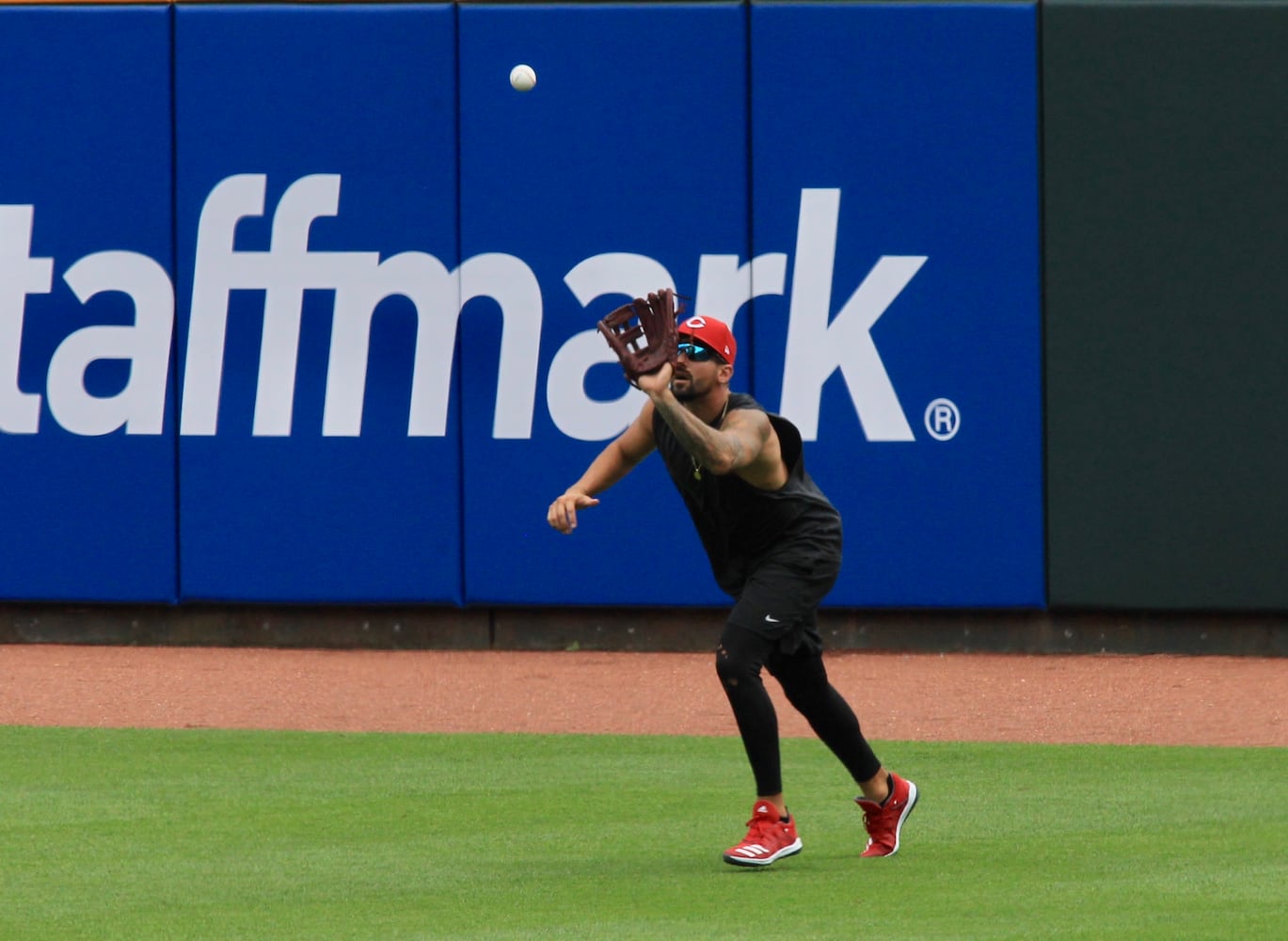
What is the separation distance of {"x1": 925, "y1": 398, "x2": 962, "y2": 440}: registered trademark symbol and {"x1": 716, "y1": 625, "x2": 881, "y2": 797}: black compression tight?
554cm

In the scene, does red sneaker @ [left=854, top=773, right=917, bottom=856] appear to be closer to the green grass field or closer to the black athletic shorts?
the green grass field

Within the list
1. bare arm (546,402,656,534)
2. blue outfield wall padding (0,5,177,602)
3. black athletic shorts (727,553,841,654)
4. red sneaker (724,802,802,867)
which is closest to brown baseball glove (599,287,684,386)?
bare arm (546,402,656,534)

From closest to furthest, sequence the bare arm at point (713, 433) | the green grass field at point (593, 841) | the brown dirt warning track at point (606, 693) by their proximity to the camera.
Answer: the green grass field at point (593, 841), the bare arm at point (713, 433), the brown dirt warning track at point (606, 693)

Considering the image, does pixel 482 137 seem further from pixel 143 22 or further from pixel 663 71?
pixel 143 22

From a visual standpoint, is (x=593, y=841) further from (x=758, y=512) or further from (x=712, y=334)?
(x=712, y=334)

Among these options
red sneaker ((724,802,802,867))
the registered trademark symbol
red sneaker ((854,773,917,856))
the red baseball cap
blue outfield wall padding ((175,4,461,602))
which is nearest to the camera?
red sneaker ((724,802,802,867))

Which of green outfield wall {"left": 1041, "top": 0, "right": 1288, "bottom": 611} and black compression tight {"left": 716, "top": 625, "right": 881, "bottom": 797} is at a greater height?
green outfield wall {"left": 1041, "top": 0, "right": 1288, "bottom": 611}

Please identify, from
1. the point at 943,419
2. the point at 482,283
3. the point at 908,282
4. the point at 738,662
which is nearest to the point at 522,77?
the point at 482,283

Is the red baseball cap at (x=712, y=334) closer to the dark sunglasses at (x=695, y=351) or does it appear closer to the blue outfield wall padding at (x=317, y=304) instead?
the dark sunglasses at (x=695, y=351)

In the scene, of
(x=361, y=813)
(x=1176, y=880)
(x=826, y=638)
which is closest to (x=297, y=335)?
(x=826, y=638)

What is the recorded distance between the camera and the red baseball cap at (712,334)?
21.1 feet

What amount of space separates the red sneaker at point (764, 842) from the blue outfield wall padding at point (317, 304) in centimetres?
617

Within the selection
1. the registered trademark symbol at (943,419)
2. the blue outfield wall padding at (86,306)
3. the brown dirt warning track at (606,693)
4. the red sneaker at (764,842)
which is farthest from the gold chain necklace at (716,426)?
the blue outfield wall padding at (86,306)

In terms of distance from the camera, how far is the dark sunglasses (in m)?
6.44
